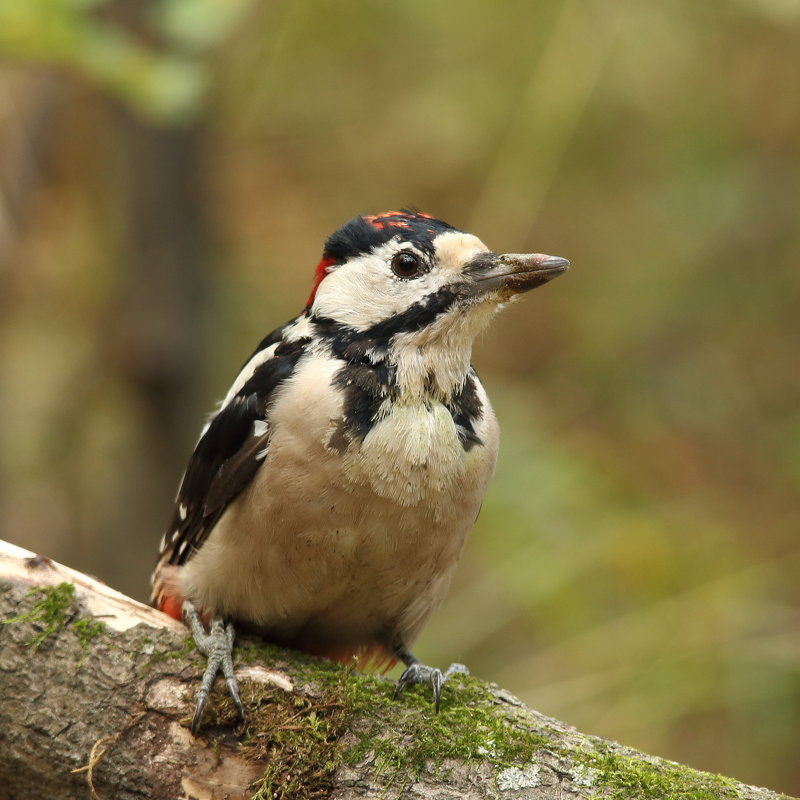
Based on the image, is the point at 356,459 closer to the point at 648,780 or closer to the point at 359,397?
the point at 359,397

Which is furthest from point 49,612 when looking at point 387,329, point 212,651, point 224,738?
point 387,329

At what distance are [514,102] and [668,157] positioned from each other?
1.02 m

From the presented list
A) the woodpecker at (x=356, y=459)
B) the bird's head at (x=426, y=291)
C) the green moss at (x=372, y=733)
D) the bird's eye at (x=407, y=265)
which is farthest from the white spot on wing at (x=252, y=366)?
the green moss at (x=372, y=733)

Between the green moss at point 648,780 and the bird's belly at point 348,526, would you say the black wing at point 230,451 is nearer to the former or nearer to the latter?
the bird's belly at point 348,526

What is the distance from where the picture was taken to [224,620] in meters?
3.09

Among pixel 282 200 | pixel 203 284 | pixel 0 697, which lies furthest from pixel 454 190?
pixel 0 697

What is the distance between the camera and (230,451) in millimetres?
3195

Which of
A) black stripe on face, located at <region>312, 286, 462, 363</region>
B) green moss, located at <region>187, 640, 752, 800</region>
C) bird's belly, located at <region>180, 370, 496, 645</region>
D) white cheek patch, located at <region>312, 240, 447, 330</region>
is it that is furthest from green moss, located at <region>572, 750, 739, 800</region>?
white cheek patch, located at <region>312, 240, 447, 330</region>

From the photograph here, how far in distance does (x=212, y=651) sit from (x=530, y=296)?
4.51 m

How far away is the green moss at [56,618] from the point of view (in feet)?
8.53

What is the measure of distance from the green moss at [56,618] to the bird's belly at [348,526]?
1.74ft

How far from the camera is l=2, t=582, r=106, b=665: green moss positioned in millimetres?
2600

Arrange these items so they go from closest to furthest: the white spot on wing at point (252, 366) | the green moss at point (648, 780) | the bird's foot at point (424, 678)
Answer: the green moss at point (648, 780) → the bird's foot at point (424, 678) → the white spot on wing at point (252, 366)

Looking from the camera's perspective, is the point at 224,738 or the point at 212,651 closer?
the point at 224,738
